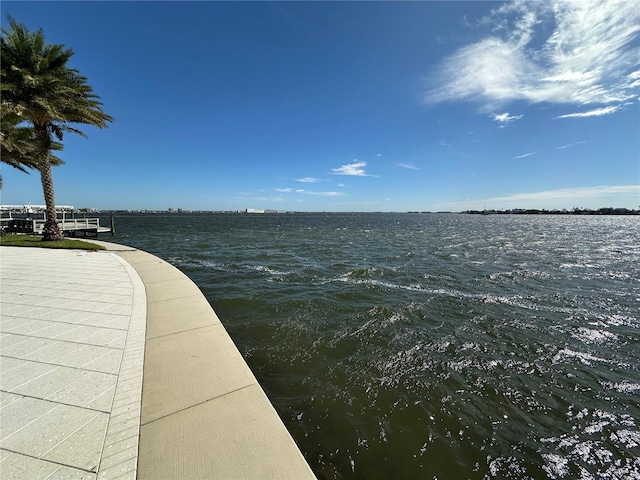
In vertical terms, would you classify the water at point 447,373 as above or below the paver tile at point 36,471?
below

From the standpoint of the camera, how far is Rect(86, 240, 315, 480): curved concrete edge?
7.57 ft

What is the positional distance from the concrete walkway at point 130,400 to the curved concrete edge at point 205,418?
10 millimetres

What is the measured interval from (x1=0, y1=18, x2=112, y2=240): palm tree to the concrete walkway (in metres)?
15.3

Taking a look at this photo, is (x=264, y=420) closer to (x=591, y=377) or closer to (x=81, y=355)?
(x=81, y=355)

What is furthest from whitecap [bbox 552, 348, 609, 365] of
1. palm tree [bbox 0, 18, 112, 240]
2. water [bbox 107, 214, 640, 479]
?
palm tree [bbox 0, 18, 112, 240]

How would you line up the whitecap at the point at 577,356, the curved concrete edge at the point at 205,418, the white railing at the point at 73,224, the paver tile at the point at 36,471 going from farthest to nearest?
1. the white railing at the point at 73,224
2. the whitecap at the point at 577,356
3. the curved concrete edge at the point at 205,418
4. the paver tile at the point at 36,471

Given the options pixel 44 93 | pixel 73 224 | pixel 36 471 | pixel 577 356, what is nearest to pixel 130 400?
pixel 36 471

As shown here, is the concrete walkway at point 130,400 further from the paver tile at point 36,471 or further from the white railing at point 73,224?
the white railing at point 73,224

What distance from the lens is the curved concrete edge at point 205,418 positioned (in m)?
2.31

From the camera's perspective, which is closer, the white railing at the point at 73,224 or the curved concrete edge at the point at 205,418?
the curved concrete edge at the point at 205,418

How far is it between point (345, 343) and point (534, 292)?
876 cm

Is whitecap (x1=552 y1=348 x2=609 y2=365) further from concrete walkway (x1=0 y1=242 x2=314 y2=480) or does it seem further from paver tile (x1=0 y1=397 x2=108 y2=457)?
paver tile (x1=0 y1=397 x2=108 y2=457)

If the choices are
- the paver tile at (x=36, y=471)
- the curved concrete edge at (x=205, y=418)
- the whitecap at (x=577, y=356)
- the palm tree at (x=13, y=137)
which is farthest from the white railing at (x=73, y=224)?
the whitecap at (x=577, y=356)

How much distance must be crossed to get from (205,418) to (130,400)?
0.98 m
